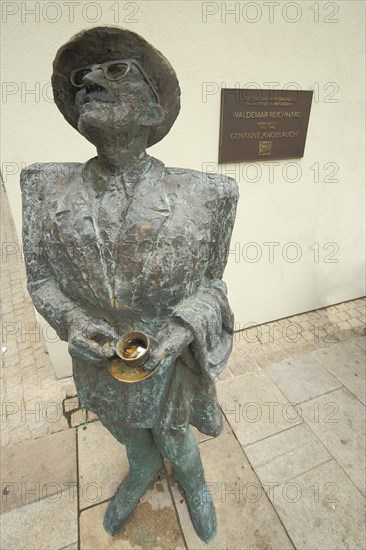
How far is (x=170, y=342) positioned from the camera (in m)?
1.35

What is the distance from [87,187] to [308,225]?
337cm

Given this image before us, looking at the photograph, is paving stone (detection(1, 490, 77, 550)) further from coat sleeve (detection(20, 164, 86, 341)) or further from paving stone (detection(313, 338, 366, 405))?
paving stone (detection(313, 338, 366, 405))

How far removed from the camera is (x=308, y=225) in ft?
13.5

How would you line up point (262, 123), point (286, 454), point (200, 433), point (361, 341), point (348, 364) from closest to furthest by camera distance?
point (286, 454), point (200, 433), point (262, 123), point (348, 364), point (361, 341)

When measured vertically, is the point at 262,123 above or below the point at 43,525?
above

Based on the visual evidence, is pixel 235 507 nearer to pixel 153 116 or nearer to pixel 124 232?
pixel 124 232

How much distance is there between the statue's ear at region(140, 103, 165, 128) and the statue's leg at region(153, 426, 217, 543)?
1726 millimetres

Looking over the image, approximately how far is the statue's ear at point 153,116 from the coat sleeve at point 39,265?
55cm

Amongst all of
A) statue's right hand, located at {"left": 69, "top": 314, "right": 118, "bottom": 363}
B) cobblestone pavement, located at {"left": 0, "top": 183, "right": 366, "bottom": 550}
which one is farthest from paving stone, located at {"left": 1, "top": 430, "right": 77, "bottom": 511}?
statue's right hand, located at {"left": 69, "top": 314, "right": 118, "bottom": 363}

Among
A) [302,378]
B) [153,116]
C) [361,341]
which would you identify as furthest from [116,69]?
[361,341]

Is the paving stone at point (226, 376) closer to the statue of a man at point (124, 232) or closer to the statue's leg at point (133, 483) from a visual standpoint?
the statue's leg at point (133, 483)

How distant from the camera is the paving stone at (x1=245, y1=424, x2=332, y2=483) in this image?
8.97 ft

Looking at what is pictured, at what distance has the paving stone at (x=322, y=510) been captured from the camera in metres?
2.32

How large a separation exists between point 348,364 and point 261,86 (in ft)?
10.3
